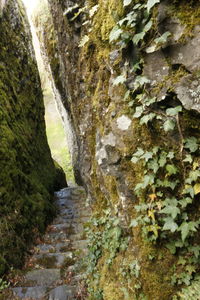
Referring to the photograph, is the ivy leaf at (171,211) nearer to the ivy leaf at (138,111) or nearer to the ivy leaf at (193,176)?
the ivy leaf at (193,176)

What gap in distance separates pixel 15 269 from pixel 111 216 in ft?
7.86

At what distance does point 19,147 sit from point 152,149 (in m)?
4.89

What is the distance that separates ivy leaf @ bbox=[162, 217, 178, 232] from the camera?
95.7 inches

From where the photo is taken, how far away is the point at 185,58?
8.21ft

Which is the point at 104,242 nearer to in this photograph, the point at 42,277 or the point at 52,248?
the point at 42,277

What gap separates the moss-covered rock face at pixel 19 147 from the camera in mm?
5189

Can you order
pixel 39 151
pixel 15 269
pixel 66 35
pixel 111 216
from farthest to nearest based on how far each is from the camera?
1. pixel 39 151
2. pixel 66 35
3. pixel 15 269
4. pixel 111 216

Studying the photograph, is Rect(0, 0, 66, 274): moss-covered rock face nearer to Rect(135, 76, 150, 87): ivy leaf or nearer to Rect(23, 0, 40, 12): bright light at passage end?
Rect(23, 0, 40, 12): bright light at passage end

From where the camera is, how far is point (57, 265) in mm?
4770

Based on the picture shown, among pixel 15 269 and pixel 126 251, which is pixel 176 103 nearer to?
pixel 126 251

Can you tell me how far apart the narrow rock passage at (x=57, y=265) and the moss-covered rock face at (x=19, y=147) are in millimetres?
363

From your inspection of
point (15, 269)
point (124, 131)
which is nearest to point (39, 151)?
point (15, 269)

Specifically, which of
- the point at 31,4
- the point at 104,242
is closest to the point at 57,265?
the point at 104,242

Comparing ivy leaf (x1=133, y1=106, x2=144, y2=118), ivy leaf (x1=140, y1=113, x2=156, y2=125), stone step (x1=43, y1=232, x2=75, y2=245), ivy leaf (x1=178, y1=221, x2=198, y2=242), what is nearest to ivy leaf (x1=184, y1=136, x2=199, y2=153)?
ivy leaf (x1=140, y1=113, x2=156, y2=125)
